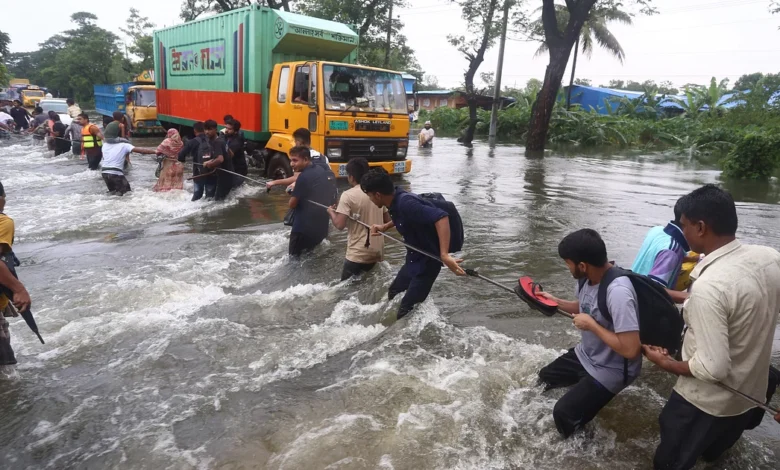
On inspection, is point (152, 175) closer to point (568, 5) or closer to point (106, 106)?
point (568, 5)

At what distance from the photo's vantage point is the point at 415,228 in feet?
13.8

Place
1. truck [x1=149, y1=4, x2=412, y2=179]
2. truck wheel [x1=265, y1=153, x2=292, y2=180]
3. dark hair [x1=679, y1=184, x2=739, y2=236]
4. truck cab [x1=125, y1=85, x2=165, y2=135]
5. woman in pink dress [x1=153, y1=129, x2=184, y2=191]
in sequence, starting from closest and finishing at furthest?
dark hair [x1=679, y1=184, x2=739, y2=236], truck [x1=149, y1=4, x2=412, y2=179], woman in pink dress [x1=153, y1=129, x2=184, y2=191], truck wheel [x1=265, y1=153, x2=292, y2=180], truck cab [x1=125, y1=85, x2=165, y2=135]

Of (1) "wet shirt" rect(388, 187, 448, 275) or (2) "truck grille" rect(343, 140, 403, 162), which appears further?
(2) "truck grille" rect(343, 140, 403, 162)

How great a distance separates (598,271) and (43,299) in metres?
5.61

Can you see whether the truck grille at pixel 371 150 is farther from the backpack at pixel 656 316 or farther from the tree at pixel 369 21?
the tree at pixel 369 21

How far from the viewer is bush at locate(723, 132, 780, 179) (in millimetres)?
13680

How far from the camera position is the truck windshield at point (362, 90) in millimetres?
9969

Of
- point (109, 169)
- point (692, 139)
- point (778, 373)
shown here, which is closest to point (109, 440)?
point (778, 373)

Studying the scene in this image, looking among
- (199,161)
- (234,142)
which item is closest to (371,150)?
(234,142)

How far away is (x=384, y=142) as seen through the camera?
35.4ft

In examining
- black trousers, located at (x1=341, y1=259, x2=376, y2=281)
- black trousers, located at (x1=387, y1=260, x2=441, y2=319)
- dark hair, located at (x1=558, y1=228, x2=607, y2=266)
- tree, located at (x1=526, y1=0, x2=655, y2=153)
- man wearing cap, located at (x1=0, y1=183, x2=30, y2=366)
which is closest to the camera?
dark hair, located at (x1=558, y1=228, x2=607, y2=266)

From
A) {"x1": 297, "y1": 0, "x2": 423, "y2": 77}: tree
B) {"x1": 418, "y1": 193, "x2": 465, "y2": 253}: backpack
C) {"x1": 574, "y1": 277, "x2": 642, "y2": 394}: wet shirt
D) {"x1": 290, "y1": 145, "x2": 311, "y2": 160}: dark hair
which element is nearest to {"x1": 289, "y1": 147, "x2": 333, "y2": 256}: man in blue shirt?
{"x1": 290, "y1": 145, "x2": 311, "y2": 160}: dark hair

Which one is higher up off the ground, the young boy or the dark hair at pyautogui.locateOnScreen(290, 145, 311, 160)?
the dark hair at pyautogui.locateOnScreen(290, 145, 311, 160)

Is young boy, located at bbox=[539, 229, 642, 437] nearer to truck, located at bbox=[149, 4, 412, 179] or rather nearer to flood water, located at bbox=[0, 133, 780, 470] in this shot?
flood water, located at bbox=[0, 133, 780, 470]
